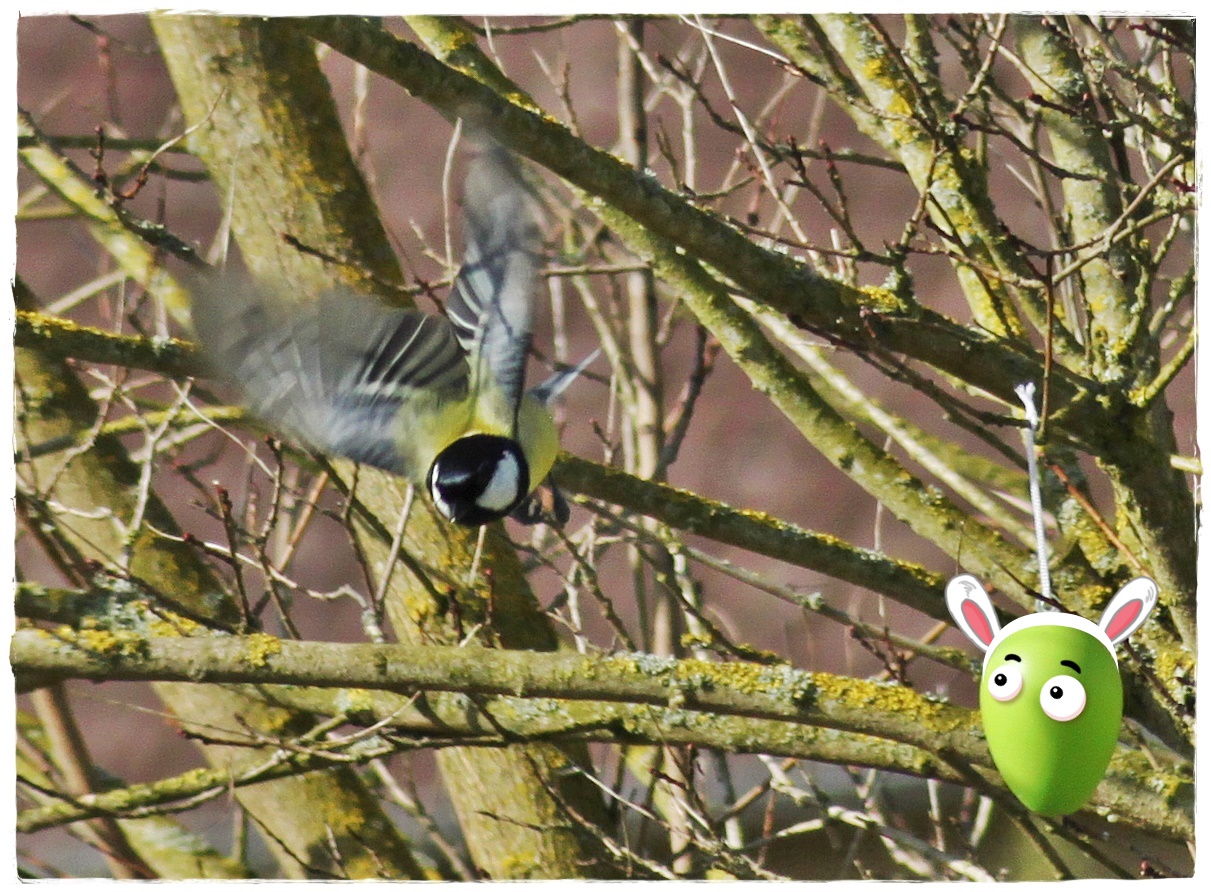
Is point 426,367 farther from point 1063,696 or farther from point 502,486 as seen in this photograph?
point 1063,696

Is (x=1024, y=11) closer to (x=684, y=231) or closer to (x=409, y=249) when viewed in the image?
(x=684, y=231)

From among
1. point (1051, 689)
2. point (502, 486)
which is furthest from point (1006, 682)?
point (502, 486)

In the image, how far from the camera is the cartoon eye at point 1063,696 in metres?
0.65

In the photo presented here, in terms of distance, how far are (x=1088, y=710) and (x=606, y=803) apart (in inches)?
22.1

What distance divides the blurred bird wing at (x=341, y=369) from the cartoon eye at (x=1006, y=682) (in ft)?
1.08

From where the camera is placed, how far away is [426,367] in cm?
81

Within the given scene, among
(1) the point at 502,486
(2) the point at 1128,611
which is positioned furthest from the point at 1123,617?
(1) the point at 502,486

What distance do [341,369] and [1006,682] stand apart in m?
0.39

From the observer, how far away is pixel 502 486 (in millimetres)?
833

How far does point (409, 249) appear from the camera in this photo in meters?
1.51

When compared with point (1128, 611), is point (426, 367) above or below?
above

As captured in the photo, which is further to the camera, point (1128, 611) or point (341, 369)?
point (341, 369)

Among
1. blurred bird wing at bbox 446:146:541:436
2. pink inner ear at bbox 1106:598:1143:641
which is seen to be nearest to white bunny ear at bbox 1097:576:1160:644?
pink inner ear at bbox 1106:598:1143:641

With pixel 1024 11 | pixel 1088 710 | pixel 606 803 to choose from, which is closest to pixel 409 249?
pixel 606 803
